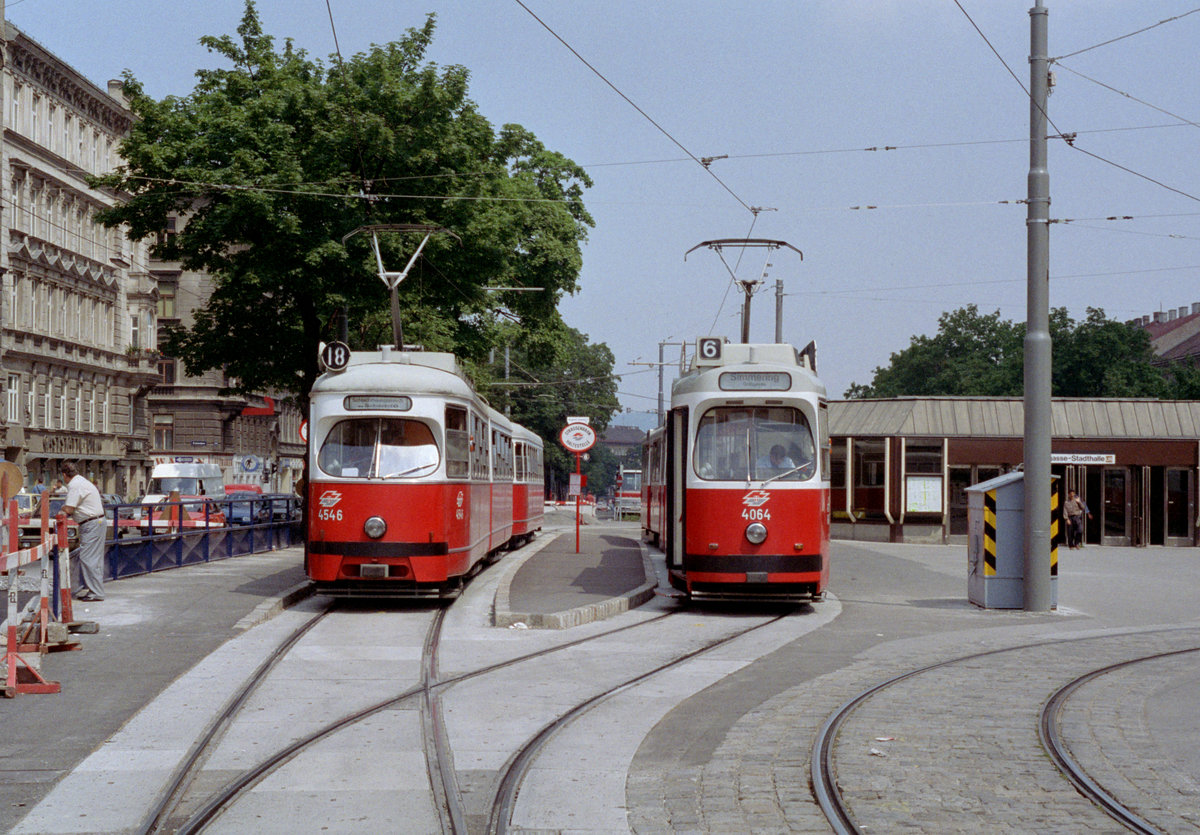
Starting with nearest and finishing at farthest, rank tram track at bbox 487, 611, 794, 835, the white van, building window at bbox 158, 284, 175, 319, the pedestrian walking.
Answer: tram track at bbox 487, 611, 794, 835
the pedestrian walking
the white van
building window at bbox 158, 284, 175, 319

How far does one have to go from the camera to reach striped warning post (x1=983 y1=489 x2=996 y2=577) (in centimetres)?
1805

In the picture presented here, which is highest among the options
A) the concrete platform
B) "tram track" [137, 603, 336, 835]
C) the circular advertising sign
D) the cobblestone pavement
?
the circular advertising sign

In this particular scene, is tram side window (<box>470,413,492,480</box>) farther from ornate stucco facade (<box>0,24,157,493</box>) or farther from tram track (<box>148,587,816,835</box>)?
ornate stucco facade (<box>0,24,157,493</box>)

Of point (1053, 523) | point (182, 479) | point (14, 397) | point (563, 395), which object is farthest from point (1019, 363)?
point (1053, 523)

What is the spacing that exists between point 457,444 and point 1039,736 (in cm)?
964

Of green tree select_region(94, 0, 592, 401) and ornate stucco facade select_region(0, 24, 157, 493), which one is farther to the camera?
ornate stucco facade select_region(0, 24, 157, 493)

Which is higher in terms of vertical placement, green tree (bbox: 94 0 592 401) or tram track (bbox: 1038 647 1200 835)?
green tree (bbox: 94 0 592 401)

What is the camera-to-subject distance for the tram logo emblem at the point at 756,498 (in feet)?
53.1

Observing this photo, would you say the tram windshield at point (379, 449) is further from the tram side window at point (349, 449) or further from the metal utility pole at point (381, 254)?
the metal utility pole at point (381, 254)

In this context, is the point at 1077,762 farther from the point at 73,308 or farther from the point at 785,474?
the point at 73,308

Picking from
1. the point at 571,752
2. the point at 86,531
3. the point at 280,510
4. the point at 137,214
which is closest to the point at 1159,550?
→ the point at 280,510

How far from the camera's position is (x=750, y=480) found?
16.3m

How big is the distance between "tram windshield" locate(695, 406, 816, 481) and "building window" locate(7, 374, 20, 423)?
3745 cm

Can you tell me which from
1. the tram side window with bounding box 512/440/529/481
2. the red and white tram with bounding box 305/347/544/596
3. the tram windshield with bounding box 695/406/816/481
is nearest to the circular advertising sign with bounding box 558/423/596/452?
the tram side window with bounding box 512/440/529/481
